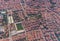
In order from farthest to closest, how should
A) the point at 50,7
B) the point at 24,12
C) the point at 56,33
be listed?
the point at 50,7, the point at 24,12, the point at 56,33

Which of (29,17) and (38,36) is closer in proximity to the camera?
(38,36)

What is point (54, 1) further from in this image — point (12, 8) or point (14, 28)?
point (14, 28)

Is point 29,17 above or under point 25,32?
above

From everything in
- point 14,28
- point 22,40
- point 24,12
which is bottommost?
point 22,40

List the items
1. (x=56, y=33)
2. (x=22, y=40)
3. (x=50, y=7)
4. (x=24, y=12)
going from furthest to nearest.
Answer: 1. (x=50, y=7)
2. (x=24, y=12)
3. (x=56, y=33)
4. (x=22, y=40)

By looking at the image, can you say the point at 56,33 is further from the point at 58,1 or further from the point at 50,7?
the point at 58,1

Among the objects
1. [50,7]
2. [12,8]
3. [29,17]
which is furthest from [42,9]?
[12,8]

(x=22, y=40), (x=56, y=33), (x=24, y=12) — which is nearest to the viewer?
(x=22, y=40)

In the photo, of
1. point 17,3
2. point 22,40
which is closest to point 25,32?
point 22,40

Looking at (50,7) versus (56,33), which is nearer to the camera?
(56,33)
